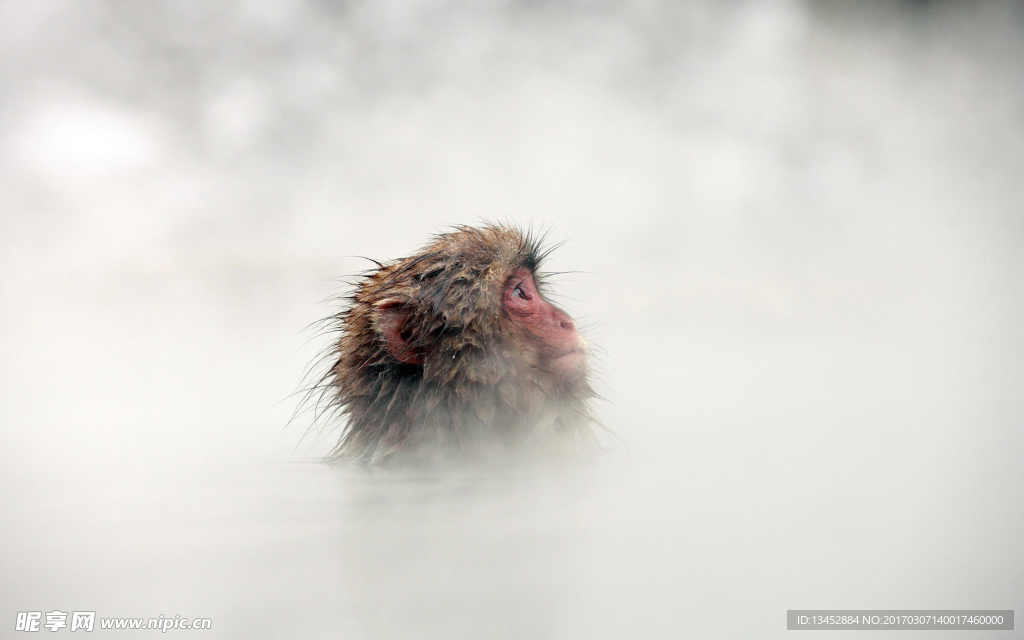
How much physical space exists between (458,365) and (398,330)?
191 millimetres

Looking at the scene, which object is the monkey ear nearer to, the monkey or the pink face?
the monkey

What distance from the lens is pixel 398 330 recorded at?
1787 millimetres

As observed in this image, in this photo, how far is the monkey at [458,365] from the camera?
1732 mm

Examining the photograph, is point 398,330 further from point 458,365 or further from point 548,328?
point 548,328

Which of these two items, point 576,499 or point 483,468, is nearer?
point 576,499

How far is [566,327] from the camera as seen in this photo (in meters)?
1.89

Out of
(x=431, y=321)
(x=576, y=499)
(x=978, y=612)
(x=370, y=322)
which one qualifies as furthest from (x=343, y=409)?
(x=978, y=612)

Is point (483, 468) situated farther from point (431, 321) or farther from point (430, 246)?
point (430, 246)

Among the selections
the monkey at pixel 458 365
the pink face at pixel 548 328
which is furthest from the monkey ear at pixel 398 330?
the pink face at pixel 548 328

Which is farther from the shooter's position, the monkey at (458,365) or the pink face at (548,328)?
the pink face at (548,328)

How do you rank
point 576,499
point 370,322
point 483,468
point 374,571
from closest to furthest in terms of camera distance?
point 374,571 < point 576,499 < point 483,468 < point 370,322

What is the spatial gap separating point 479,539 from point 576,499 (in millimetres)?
293

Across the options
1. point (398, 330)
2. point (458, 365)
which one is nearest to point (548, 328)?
point (458, 365)

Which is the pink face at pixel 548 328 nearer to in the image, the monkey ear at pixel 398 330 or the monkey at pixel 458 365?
the monkey at pixel 458 365
